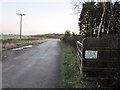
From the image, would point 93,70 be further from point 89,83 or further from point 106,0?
point 106,0

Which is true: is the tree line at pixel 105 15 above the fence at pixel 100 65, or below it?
above

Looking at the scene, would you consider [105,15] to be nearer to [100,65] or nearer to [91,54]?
[100,65]

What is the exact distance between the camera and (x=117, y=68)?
6383mm

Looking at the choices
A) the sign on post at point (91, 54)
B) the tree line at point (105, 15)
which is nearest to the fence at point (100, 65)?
the sign on post at point (91, 54)

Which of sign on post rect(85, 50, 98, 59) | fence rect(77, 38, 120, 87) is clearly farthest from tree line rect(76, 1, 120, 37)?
sign on post rect(85, 50, 98, 59)

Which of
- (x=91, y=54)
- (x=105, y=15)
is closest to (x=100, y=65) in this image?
(x=91, y=54)

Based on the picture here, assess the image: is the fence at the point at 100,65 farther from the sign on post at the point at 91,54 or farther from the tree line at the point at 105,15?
the tree line at the point at 105,15

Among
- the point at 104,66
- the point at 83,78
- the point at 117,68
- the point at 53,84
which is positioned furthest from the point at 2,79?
the point at 117,68

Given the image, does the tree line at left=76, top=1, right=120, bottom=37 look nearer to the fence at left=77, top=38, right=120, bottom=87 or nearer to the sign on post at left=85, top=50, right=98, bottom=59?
the fence at left=77, top=38, right=120, bottom=87

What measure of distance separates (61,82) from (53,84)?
1.21ft

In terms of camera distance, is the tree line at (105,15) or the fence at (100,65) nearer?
the fence at (100,65)

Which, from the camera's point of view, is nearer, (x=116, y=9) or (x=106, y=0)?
(x=106, y=0)

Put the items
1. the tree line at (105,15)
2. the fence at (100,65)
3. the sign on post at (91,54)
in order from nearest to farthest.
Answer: the fence at (100,65), the sign on post at (91,54), the tree line at (105,15)

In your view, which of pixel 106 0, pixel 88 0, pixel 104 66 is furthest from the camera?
pixel 88 0
